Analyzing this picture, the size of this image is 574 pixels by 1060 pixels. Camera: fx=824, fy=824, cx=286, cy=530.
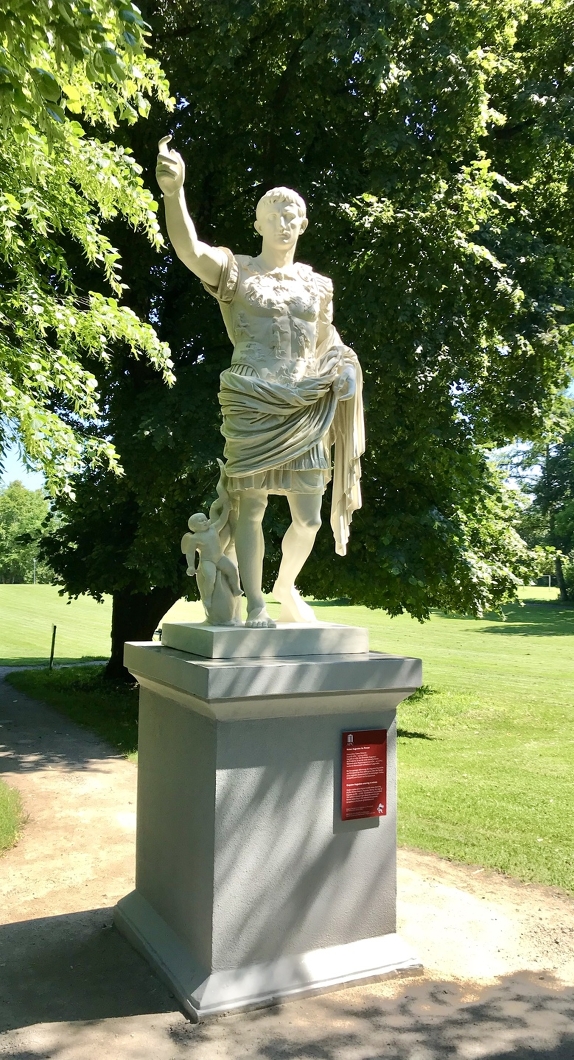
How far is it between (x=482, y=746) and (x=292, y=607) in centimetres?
703

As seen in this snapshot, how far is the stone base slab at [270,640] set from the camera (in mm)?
4094

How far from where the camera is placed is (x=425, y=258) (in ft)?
29.7

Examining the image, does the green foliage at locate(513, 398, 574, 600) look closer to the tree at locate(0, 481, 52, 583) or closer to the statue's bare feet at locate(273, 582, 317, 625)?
the tree at locate(0, 481, 52, 583)

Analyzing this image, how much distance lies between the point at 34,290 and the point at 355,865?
17.9 feet

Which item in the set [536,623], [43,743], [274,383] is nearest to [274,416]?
[274,383]

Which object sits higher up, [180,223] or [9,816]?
[180,223]

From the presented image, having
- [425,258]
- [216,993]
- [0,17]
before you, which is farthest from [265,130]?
[216,993]

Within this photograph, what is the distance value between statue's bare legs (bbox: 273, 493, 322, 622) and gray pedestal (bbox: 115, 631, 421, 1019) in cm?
53

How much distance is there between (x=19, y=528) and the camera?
64.9m

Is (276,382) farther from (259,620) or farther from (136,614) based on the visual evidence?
(136,614)

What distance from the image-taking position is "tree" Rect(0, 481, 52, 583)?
5794cm

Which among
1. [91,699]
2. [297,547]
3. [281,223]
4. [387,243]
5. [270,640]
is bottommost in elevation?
[91,699]

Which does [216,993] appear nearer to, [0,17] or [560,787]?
[0,17]

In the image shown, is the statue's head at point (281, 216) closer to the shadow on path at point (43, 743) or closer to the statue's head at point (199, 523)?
the statue's head at point (199, 523)
